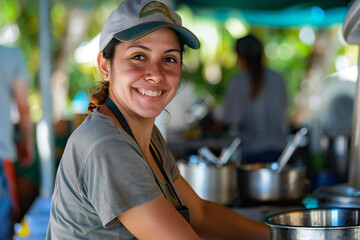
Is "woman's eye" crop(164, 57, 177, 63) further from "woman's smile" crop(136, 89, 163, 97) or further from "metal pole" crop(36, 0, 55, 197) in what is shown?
"metal pole" crop(36, 0, 55, 197)

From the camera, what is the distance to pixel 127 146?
1.53 m

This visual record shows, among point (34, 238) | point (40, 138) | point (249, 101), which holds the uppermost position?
point (249, 101)

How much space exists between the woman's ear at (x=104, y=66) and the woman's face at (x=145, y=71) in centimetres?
4

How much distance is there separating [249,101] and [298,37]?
11550mm

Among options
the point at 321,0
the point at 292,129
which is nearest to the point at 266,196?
the point at 321,0

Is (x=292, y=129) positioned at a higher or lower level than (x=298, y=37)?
lower

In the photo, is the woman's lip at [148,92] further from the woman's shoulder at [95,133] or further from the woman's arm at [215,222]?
the woman's arm at [215,222]

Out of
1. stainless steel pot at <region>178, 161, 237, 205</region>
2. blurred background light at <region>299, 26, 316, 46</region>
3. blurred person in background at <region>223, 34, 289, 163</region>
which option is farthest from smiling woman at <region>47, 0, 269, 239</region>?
blurred background light at <region>299, 26, 316, 46</region>

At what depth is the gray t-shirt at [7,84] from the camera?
146 inches

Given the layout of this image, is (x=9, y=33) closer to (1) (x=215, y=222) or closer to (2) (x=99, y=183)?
(1) (x=215, y=222)

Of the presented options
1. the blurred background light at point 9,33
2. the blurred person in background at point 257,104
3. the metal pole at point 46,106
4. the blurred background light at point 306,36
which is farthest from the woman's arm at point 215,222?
the blurred background light at point 306,36

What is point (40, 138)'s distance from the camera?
5.85 metres

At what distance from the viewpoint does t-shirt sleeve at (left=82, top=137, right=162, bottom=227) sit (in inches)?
57.4

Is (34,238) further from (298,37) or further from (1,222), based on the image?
(298,37)
